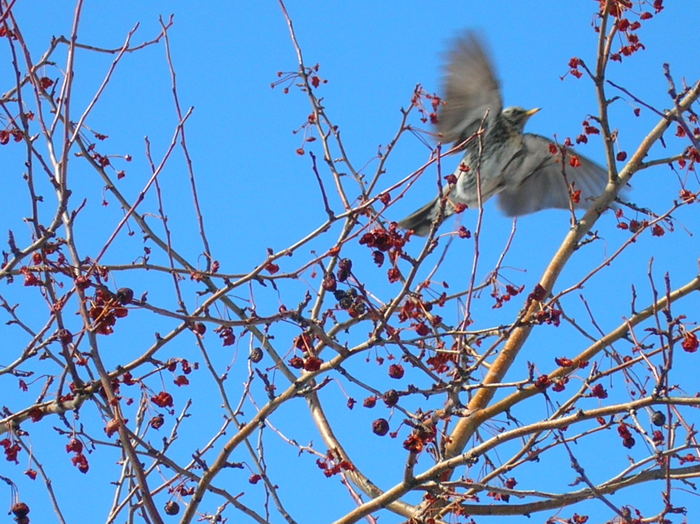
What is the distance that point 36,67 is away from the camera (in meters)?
3.64

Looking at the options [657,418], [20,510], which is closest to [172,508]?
[20,510]

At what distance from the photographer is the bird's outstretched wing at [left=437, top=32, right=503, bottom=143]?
6324 millimetres

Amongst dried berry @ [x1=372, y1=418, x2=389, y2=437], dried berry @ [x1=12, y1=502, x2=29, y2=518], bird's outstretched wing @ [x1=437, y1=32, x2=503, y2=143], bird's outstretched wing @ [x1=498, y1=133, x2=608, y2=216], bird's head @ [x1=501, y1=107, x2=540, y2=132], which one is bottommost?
dried berry @ [x1=372, y1=418, x2=389, y2=437]

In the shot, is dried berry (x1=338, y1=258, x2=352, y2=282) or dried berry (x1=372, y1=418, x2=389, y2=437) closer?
dried berry (x1=338, y1=258, x2=352, y2=282)

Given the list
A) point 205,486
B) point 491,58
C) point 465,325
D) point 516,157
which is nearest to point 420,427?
point 465,325

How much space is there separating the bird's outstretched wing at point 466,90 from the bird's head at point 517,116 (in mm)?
562

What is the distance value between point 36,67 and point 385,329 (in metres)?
1.60

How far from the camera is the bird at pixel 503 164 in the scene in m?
6.50

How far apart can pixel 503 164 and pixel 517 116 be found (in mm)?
376

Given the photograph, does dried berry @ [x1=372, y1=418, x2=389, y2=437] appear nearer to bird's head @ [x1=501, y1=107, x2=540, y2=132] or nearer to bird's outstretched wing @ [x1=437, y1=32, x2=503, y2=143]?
bird's outstretched wing @ [x1=437, y1=32, x2=503, y2=143]

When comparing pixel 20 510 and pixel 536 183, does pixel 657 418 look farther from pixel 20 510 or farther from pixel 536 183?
pixel 536 183

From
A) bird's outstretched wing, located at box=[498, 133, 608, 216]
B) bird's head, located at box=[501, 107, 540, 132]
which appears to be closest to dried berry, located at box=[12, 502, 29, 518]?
bird's outstretched wing, located at box=[498, 133, 608, 216]

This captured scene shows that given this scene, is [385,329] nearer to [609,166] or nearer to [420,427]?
[420,427]

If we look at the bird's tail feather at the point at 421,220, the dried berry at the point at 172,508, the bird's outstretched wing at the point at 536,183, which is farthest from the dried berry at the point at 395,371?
the bird's outstretched wing at the point at 536,183
